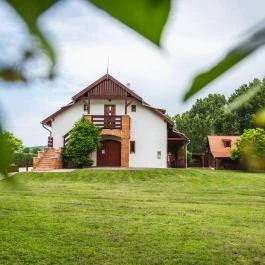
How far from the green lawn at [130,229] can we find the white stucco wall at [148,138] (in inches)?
500

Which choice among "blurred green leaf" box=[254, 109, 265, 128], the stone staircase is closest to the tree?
the stone staircase

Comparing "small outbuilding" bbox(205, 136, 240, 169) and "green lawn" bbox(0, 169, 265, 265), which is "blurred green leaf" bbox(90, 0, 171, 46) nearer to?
"green lawn" bbox(0, 169, 265, 265)

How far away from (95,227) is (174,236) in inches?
52.3

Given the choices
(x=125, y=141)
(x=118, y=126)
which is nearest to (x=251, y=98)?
(x=118, y=126)

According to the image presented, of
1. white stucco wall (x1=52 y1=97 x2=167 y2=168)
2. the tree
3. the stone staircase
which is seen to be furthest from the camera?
white stucco wall (x1=52 y1=97 x2=167 y2=168)

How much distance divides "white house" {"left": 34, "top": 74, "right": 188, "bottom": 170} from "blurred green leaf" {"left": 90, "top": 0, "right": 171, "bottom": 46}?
24.0m

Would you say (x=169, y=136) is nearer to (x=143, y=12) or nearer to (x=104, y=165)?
(x=104, y=165)

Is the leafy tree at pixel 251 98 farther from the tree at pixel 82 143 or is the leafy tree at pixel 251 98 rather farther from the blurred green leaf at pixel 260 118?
Answer: the tree at pixel 82 143

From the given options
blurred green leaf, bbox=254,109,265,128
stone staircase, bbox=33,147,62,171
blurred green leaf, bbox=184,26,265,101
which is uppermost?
stone staircase, bbox=33,147,62,171

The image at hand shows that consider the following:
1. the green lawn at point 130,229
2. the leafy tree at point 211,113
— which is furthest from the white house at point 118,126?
the leafy tree at point 211,113

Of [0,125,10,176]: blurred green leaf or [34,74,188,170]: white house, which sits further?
[34,74,188,170]: white house

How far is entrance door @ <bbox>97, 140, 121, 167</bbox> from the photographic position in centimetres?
2594

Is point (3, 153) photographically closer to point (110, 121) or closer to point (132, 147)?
point (110, 121)

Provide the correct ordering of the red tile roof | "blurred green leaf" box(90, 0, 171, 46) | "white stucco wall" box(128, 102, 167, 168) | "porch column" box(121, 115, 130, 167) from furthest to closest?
the red tile roof, "white stucco wall" box(128, 102, 167, 168), "porch column" box(121, 115, 130, 167), "blurred green leaf" box(90, 0, 171, 46)
